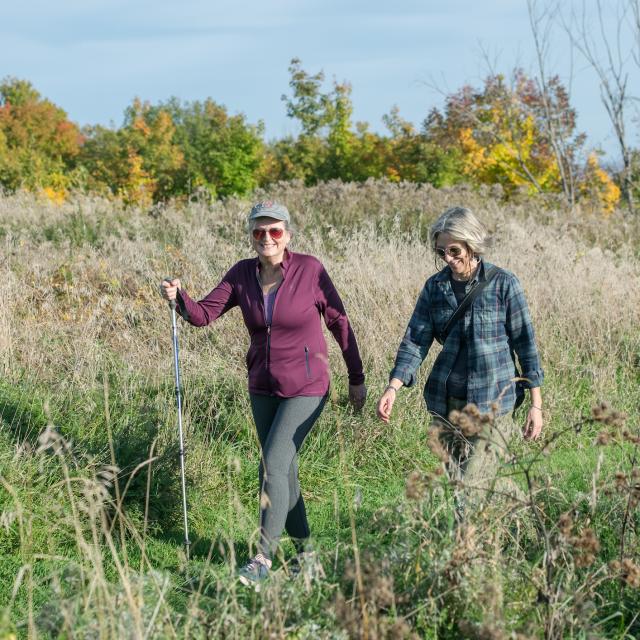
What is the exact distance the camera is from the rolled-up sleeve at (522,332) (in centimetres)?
429

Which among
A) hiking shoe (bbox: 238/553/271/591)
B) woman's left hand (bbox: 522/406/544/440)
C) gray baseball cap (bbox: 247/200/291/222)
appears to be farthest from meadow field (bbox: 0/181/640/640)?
gray baseball cap (bbox: 247/200/291/222)

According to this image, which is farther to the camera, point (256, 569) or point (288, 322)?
point (288, 322)

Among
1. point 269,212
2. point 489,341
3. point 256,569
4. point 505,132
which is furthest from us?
point 505,132

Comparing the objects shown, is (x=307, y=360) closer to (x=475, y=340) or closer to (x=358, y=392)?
(x=358, y=392)

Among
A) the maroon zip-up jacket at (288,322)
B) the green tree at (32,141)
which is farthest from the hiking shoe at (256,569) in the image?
the green tree at (32,141)

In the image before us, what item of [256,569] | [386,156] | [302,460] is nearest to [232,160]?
[386,156]

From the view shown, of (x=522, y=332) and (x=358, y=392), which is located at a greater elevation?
(x=522, y=332)

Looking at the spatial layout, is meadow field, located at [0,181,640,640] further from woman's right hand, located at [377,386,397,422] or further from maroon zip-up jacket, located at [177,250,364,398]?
maroon zip-up jacket, located at [177,250,364,398]

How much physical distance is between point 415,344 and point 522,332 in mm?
550

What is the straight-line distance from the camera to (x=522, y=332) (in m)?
4.33

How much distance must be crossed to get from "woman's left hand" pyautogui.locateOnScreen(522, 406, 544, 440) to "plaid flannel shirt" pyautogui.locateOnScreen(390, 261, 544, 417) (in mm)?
113

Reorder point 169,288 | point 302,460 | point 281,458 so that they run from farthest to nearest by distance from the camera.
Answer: point 302,460 → point 169,288 → point 281,458

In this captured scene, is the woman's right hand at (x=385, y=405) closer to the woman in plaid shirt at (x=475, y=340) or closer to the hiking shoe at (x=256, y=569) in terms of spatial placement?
the woman in plaid shirt at (x=475, y=340)

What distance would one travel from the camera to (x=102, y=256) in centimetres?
1020
